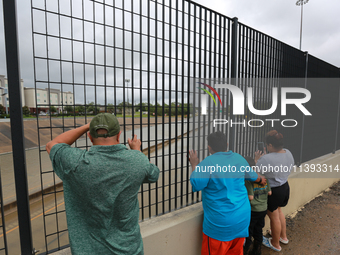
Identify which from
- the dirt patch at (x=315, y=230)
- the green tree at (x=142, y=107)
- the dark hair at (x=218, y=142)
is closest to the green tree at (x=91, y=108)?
the green tree at (x=142, y=107)

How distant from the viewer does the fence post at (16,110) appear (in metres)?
1.54

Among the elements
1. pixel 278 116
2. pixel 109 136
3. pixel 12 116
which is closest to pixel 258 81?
pixel 278 116

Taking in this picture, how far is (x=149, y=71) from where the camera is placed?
221 cm

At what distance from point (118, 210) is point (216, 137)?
1.34m

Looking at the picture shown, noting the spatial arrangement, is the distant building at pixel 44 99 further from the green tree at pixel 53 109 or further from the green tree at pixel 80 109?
the green tree at pixel 80 109

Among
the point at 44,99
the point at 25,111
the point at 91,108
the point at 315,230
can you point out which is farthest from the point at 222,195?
the point at 315,230

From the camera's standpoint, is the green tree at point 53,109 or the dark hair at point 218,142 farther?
the dark hair at point 218,142

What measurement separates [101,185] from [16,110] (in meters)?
1.00

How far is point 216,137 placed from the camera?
2270 mm

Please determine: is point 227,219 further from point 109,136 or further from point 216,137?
point 109,136

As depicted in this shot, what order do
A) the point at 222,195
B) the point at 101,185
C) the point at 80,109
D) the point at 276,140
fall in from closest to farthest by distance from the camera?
1. the point at 101,185
2. the point at 80,109
3. the point at 222,195
4. the point at 276,140

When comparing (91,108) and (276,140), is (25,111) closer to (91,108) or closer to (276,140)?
(91,108)

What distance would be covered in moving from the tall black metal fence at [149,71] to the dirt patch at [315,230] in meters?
1.80

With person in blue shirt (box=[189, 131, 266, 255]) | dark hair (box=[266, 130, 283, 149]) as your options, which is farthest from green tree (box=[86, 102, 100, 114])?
dark hair (box=[266, 130, 283, 149])
